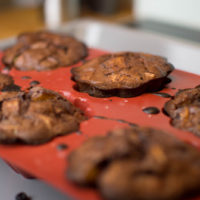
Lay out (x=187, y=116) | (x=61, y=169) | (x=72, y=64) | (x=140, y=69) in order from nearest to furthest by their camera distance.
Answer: (x=61, y=169)
(x=187, y=116)
(x=140, y=69)
(x=72, y=64)

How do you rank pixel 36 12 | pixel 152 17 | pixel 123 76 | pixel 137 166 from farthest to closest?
pixel 36 12
pixel 152 17
pixel 123 76
pixel 137 166

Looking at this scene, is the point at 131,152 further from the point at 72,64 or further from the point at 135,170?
the point at 72,64

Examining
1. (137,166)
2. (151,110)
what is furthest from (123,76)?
(137,166)

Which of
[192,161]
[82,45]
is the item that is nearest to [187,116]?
[192,161]

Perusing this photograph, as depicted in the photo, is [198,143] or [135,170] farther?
[198,143]

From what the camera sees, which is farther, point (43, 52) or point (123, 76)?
point (43, 52)

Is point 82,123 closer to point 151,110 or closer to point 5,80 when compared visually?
point 151,110
